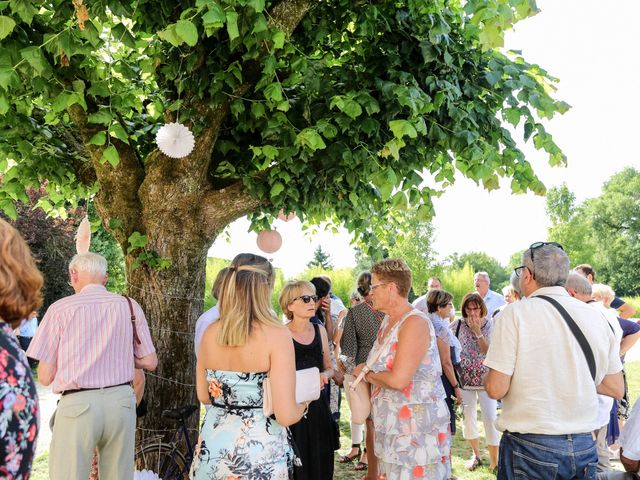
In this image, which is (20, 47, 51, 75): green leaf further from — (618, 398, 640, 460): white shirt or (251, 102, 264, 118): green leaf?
(618, 398, 640, 460): white shirt

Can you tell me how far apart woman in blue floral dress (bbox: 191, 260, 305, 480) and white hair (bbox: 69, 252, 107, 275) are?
59.8 inches

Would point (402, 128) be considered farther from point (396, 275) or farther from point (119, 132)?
point (119, 132)

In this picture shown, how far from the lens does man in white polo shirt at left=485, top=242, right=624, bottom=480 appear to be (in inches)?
119

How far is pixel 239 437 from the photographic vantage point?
310cm

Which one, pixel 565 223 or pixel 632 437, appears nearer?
pixel 632 437

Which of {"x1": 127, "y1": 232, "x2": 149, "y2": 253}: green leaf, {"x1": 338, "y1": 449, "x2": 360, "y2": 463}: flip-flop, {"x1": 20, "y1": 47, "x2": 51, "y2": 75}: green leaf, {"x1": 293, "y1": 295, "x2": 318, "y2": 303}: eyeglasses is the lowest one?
{"x1": 338, "y1": 449, "x2": 360, "y2": 463}: flip-flop

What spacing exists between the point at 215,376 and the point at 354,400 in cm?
127

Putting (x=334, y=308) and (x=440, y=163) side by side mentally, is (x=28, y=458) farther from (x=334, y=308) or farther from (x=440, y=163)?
(x=334, y=308)

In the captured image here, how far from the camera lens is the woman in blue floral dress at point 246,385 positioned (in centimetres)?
304

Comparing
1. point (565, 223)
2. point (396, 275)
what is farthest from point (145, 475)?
point (565, 223)

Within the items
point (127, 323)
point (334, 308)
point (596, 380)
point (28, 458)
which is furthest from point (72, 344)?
point (334, 308)

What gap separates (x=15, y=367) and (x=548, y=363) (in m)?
2.54

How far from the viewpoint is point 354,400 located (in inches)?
160

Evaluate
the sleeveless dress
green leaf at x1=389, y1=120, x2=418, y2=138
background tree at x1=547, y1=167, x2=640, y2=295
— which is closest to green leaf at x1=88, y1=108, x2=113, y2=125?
green leaf at x1=389, y1=120, x2=418, y2=138
